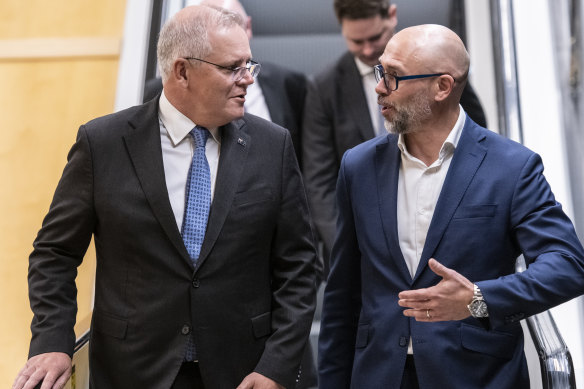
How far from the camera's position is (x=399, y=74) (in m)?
2.71

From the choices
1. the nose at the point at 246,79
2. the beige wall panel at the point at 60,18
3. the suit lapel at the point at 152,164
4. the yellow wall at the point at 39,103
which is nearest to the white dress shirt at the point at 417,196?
the nose at the point at 246,79

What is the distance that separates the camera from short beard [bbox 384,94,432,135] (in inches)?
105

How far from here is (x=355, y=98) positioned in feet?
13.8

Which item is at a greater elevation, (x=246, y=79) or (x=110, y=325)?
(x=246, y=79)

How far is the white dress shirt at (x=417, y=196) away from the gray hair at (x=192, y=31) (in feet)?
2.13

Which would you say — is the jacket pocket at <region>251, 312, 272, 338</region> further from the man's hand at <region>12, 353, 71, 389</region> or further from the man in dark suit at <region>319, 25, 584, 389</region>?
the man's hand at <region>12, 353, 71, 389</region>

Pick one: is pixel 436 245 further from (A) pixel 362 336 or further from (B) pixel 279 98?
(B) pixel 279 98

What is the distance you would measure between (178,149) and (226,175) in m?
0.18

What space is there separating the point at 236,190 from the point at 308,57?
3.39 m

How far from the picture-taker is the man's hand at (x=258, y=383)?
103 inches

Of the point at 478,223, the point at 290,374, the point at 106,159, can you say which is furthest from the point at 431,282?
the point at 106,159

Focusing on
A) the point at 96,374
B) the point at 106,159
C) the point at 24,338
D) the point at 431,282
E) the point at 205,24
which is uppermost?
the point at 205,24

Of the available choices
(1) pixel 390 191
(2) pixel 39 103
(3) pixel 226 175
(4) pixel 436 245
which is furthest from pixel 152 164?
(2) pixel 39 103

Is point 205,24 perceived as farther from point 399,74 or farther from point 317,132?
point 317,132
